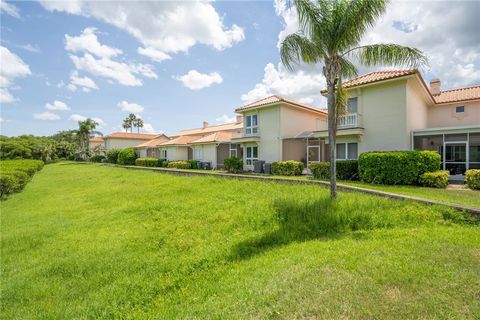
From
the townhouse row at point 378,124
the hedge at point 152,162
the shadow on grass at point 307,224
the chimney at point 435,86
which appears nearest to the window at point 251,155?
the townhouse row at point 378,124

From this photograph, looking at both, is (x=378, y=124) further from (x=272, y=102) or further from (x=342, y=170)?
(x=272, y=102)

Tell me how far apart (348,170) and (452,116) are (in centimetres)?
1201

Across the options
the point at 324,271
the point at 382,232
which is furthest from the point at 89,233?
the point at 382,232

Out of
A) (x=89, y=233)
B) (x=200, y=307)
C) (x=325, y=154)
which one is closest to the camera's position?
(x=200, y=307)

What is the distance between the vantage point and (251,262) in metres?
5.89

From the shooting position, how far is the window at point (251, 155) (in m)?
26.0

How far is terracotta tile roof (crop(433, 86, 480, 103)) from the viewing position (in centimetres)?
1965

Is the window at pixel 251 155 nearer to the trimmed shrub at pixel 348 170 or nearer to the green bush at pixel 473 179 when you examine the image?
the trimmed shrub at pixel 348 170

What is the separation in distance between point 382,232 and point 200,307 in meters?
5.27

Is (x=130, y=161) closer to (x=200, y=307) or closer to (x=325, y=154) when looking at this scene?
(x=325, y=154)

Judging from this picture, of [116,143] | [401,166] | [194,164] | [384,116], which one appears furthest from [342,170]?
[116,143]

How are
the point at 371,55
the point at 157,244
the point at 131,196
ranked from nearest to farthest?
the point at 157,244 < the point at 371,55 < the point at 131,196

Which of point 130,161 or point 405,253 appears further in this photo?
point 130,161

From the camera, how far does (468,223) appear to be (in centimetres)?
714
